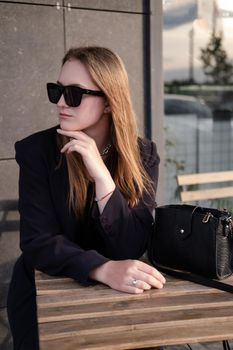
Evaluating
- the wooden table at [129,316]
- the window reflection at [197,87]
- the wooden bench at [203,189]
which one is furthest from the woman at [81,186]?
the window reflection at [197,87]

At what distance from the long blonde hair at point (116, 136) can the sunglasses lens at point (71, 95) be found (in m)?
0.08

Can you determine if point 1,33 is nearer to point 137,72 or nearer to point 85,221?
point 137,72

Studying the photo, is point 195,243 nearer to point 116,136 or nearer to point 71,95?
point 116,136

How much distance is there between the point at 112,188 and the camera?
1761 mm

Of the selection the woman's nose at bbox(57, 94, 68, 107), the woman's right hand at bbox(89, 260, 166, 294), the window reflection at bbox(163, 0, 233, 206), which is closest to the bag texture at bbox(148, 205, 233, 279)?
the woman's right hand at bbox(89, 260, 166, 294)

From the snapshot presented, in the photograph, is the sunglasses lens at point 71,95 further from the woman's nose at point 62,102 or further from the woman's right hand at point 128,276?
the woman's right hand at point 128,276

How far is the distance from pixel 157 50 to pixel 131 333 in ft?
7.66

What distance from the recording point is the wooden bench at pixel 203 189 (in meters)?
3.42

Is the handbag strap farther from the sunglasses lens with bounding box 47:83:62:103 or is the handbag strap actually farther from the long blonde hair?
the sunglasses lens with bounding box 47:83:62:103

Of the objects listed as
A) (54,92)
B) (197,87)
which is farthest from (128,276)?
(197,87)

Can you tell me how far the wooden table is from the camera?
1262 mm

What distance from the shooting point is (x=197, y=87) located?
15.1 feet

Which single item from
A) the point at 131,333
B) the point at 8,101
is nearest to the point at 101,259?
the point at 131,333

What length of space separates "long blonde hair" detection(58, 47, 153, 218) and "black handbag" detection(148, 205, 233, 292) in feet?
0.83
